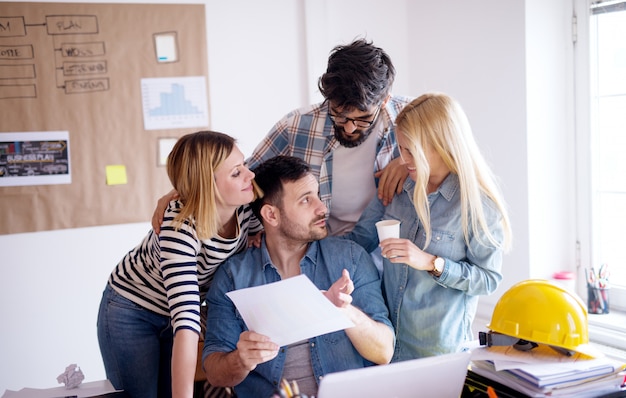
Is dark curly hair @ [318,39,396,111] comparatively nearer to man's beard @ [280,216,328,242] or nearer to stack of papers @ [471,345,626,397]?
man's beard @ [280,216,328,242]

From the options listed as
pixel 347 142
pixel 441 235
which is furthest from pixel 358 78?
pixel 441 235

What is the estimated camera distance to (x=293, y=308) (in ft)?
5.86

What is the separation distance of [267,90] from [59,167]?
3.95 ft

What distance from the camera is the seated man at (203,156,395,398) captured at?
6.77 feet

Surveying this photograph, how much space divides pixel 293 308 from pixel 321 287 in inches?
18.0

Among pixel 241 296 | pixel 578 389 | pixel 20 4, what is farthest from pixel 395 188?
pixel 20 4

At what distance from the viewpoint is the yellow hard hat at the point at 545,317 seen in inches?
64.2

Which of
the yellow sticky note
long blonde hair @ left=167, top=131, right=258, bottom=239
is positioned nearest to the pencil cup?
long blonde hair @ left=167, top=131, right=258, bottom=239

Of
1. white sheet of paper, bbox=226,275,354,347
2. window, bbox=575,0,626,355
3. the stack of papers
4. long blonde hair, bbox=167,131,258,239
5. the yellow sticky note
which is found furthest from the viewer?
the yellow sticky note

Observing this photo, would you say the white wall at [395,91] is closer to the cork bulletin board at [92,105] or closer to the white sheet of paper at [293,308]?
the cork bulletin board at [92,105]

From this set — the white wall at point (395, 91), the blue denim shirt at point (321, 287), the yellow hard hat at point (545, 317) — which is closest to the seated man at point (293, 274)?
the blue denim shirt at point (321, 287)

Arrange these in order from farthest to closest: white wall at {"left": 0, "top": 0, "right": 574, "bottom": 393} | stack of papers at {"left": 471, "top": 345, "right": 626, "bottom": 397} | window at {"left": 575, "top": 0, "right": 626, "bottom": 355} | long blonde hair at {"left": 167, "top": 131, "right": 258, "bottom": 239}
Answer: white wall at {"left": 0, "top": 0, "right": 574, "bottom": 393} < window at {"left": 575, "top": 0, "right": 626, "bottom": 355} < long blonde hair at {"left": 167, "top": 131, "right": 258, "bottom": 239} < stack of papers at {"left": 471, "top": 345, "right": 626, "bottom": 397}

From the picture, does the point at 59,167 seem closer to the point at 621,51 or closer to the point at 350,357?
the point at 350,357

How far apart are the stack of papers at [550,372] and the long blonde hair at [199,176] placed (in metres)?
0.84
